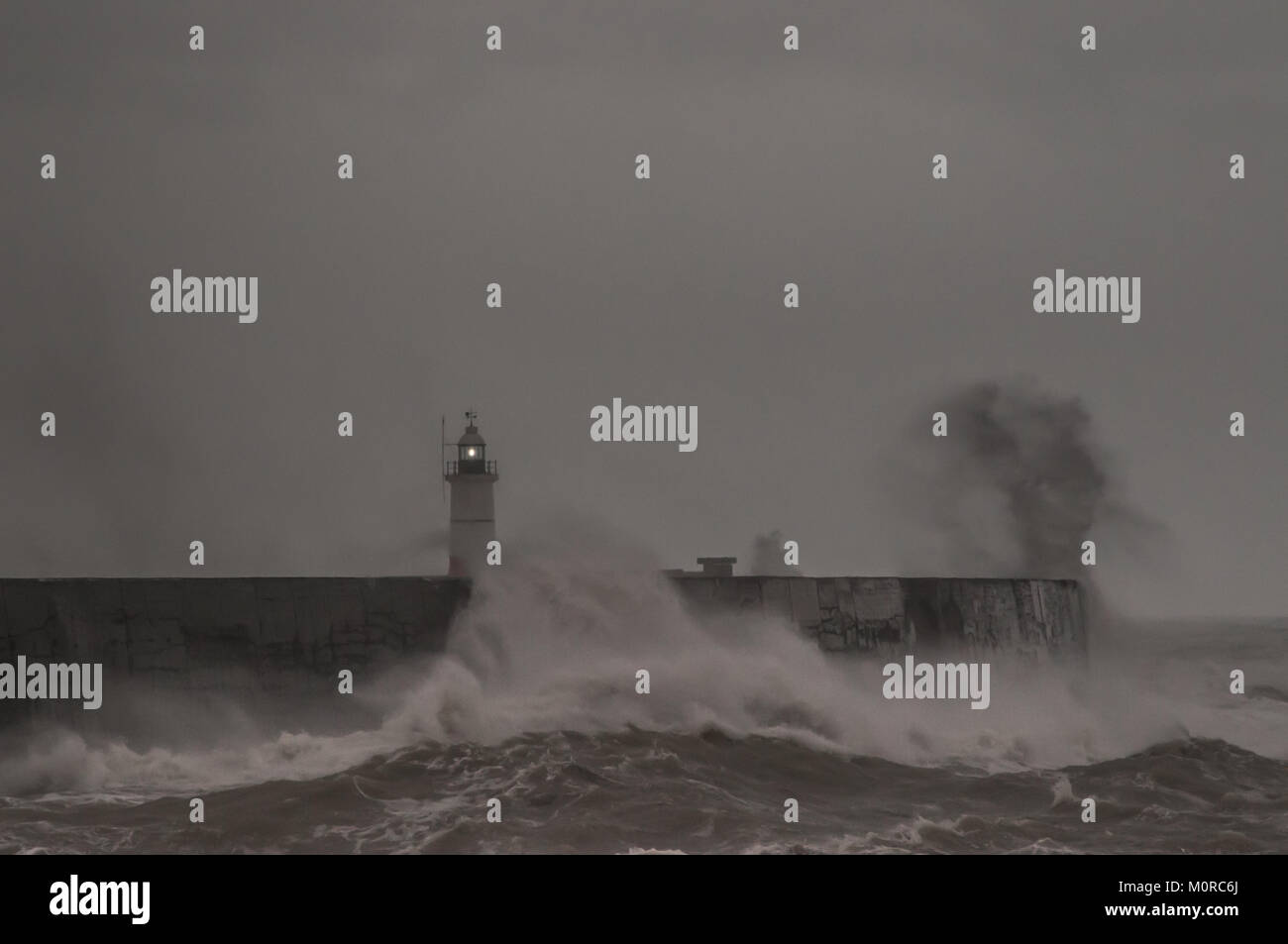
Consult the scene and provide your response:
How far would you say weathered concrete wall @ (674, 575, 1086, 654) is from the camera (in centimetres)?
2236

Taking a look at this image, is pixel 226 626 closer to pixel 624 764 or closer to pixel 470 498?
pixel 624 764

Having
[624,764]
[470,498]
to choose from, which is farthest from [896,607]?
[470,498]

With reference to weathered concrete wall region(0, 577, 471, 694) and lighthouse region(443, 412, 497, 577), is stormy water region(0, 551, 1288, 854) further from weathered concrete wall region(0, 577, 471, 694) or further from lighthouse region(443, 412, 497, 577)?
lighthouse region(443, 412, 497, 577)

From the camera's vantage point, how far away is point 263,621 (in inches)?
792

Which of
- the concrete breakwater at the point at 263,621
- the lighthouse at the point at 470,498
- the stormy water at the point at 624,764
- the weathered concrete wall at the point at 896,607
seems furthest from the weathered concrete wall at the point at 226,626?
the lighthouse at the point at 470,498

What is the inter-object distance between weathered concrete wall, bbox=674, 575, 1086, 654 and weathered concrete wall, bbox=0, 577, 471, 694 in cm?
379

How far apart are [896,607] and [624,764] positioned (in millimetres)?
5268

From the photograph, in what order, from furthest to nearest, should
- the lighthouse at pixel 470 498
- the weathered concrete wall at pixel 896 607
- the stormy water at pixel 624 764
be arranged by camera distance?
the lighthouse at pixel 470 498 < the weathered concrete wall at pixel 896 607 < the stormy water at pixel 624 764

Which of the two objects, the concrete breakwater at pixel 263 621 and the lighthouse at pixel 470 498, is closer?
the concrete breakwater at pixel 263 621

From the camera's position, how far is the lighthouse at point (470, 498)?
1067 inches

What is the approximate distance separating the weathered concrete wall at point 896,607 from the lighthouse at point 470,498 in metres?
5.33

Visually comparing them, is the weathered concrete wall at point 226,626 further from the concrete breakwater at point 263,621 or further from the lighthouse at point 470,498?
the lighthouse at point 470,498

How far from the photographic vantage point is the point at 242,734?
19828 millimetres
